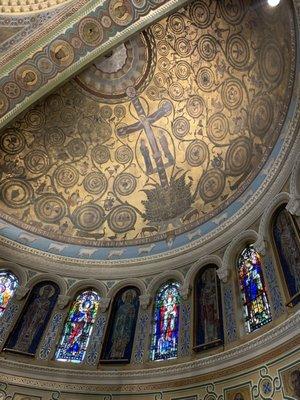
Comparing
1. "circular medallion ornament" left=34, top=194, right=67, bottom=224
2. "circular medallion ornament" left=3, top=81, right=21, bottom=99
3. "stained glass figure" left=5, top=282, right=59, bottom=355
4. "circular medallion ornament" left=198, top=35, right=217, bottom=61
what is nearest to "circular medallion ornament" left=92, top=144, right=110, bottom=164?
"circular medallion ornament" left=34, top=194, right=67, bottom=224

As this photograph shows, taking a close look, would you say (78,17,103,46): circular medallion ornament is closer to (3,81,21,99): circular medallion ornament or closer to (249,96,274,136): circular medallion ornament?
(3,81,21,99): circular medallion ornament

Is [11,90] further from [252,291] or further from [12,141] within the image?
[252,291]

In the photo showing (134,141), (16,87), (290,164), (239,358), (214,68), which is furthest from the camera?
(134,141)

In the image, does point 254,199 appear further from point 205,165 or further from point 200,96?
point 200,96

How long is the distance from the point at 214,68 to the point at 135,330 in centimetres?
976

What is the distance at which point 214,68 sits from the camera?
13.8 m

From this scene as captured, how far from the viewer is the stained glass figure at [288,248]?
846 centimetres

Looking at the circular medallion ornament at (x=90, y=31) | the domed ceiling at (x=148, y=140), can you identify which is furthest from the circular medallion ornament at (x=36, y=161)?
the circular medallion ornament at (x=90, y=31)

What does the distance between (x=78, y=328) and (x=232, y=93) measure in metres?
9.80

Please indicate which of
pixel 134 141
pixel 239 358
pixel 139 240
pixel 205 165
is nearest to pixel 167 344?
pixel 239 358

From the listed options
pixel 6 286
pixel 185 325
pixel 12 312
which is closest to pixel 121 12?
pixel 6 286

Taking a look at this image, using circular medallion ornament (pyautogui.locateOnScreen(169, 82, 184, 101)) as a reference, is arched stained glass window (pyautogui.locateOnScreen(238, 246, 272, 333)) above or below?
below

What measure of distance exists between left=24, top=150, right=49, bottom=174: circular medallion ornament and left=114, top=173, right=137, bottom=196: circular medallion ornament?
119 inches

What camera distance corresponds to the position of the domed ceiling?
13.0 metres
